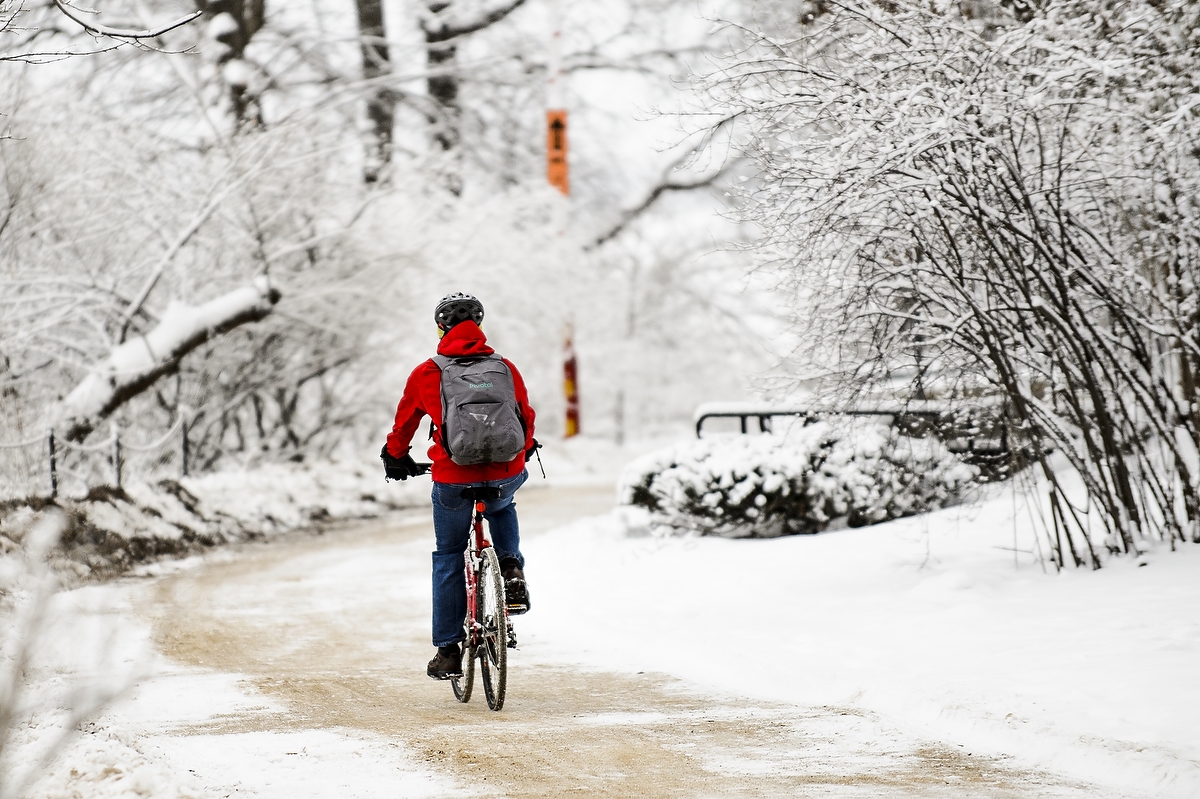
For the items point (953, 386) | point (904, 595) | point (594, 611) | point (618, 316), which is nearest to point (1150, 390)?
point (953, 386)

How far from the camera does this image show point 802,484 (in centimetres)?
1103

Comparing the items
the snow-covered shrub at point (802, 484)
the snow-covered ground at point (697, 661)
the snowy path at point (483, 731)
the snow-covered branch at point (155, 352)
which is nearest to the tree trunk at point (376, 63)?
the snow-covered branch at point (155, 352)

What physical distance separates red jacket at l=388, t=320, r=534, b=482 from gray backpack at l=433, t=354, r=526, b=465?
0.05 meters

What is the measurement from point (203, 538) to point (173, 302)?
3.33 m

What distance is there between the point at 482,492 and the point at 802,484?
17.5 feet

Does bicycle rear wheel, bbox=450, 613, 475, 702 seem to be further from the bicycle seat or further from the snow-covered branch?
the snow-covered branch

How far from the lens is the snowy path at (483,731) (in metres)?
4.70

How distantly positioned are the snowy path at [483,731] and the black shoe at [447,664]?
0.51 ft

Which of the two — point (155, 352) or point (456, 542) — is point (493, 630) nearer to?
point (456, 542)

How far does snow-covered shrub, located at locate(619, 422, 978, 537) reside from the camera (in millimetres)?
10992

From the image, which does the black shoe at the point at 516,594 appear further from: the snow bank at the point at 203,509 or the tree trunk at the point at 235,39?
the tree trunk at the point at 235,39

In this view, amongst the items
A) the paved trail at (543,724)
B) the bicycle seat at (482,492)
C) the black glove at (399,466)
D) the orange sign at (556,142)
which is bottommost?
the paved trail at (543,724)

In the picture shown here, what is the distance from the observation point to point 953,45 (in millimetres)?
7469

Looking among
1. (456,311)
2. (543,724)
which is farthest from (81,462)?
(543,724)
